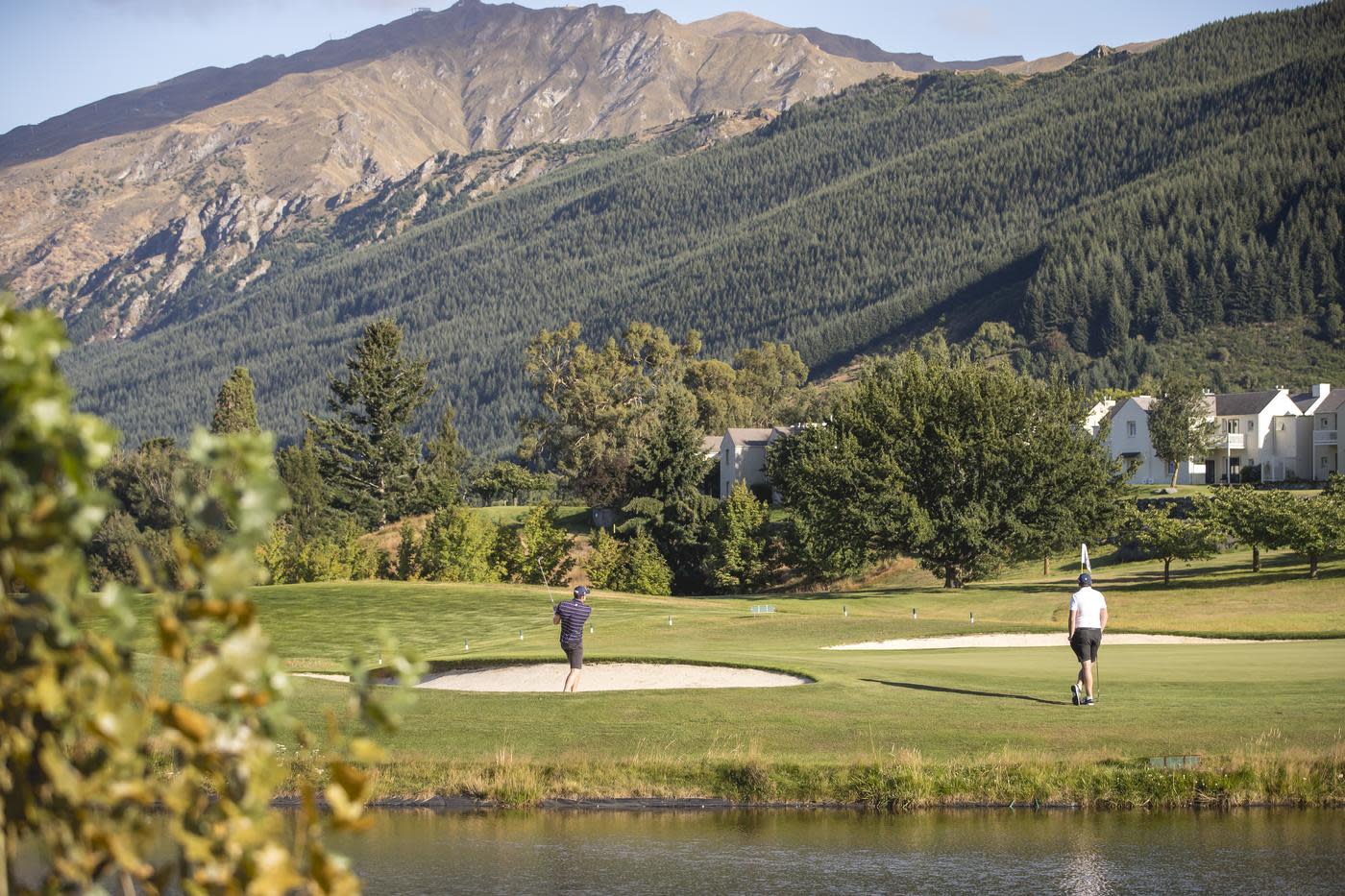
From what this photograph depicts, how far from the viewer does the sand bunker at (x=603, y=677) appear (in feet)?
98.5

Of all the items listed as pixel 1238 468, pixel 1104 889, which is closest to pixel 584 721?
pixel 1104 889

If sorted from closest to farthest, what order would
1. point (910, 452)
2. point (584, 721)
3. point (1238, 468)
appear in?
point (584, 721), point (910, 452), point (1238, 468)

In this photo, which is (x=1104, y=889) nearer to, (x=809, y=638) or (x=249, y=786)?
(x=249, y=786)

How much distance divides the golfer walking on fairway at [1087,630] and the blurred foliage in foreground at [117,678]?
64.9ft

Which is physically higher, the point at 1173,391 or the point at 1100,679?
the point at 1173,391

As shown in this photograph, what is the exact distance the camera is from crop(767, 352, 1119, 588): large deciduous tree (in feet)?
200

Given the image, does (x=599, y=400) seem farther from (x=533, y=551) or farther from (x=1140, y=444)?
(x=1140, y=444)

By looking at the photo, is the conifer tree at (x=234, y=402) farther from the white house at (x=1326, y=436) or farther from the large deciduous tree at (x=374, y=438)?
the white house at (x=1326, y=436)

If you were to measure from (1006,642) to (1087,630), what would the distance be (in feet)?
54.4

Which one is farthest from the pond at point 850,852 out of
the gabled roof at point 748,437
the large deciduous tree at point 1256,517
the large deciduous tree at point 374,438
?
the gabled roof at point 748,437

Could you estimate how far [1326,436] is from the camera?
124312mm

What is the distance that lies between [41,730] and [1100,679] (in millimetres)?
24668

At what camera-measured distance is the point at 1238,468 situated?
424 ft

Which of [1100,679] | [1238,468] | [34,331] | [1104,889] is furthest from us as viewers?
[1238,468]
